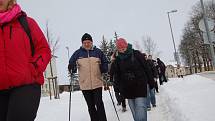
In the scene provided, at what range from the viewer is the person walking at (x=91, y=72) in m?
8.32

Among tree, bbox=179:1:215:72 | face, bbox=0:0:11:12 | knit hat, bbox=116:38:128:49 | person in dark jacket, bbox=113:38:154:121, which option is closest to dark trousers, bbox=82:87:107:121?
person in dark jacket, bbox=113:38:154:121

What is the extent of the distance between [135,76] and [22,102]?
160 inches

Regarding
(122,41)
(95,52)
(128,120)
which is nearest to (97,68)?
(95,52)

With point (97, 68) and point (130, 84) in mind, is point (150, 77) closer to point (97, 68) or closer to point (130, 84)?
point (130, 84)

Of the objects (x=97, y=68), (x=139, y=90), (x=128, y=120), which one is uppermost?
(x=97, y=68)

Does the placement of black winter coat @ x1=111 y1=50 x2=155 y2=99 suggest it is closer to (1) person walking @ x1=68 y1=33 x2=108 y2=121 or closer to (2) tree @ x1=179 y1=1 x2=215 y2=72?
(1) person walking @ x1=68 y1=33 x2=108 y2=121

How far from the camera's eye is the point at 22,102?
3568mm

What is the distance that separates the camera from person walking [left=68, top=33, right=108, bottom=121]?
832cm

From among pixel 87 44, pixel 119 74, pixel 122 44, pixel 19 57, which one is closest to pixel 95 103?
pixel 119 74

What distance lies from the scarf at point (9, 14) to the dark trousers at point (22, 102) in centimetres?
70

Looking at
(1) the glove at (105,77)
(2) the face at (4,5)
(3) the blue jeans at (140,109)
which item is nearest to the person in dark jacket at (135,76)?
(3) the blue jeans at (140,109)

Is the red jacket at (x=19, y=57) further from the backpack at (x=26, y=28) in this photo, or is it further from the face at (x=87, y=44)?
the face at (x=87, y=44)

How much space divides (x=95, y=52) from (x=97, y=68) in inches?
14.0

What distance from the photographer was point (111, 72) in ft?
25.7
